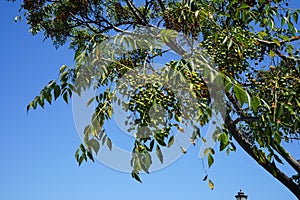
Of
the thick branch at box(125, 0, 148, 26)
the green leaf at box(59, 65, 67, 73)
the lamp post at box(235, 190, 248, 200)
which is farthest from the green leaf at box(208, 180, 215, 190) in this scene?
the lamp post at box(235, 190, 248, 200)

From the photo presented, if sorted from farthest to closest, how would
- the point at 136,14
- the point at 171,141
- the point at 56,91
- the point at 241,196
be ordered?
the point at 241,196 → the point at 136,14 → the point at 56,91 → the point at 171,141

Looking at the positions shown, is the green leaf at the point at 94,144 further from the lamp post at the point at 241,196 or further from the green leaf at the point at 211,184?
the lamp post at the point at 241,196

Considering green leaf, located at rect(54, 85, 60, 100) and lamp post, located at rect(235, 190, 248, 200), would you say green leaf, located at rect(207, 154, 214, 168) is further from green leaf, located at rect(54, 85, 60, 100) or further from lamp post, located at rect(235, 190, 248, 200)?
lamp post, located at rect(235, 190, 248, 200)

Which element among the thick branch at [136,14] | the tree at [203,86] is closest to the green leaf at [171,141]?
the tree at [203,86]

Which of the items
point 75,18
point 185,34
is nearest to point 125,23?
point 75,18

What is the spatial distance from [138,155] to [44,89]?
53cm

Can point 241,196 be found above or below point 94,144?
above

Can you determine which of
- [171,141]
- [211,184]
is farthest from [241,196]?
[171,141]

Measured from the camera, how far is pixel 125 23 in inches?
166

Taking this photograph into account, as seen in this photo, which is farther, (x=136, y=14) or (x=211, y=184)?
(x=136, y=14)

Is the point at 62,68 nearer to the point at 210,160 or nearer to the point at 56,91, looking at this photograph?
the point at 56,91

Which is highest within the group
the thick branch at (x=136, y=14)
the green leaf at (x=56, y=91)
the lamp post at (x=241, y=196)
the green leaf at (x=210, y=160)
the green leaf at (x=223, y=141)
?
the thick branch at (x=136, y=14)

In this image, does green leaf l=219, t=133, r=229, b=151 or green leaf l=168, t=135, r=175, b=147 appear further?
green leaf l=168, t=135, r=175, b=147

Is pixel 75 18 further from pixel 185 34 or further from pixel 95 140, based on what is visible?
pixel 95 140
